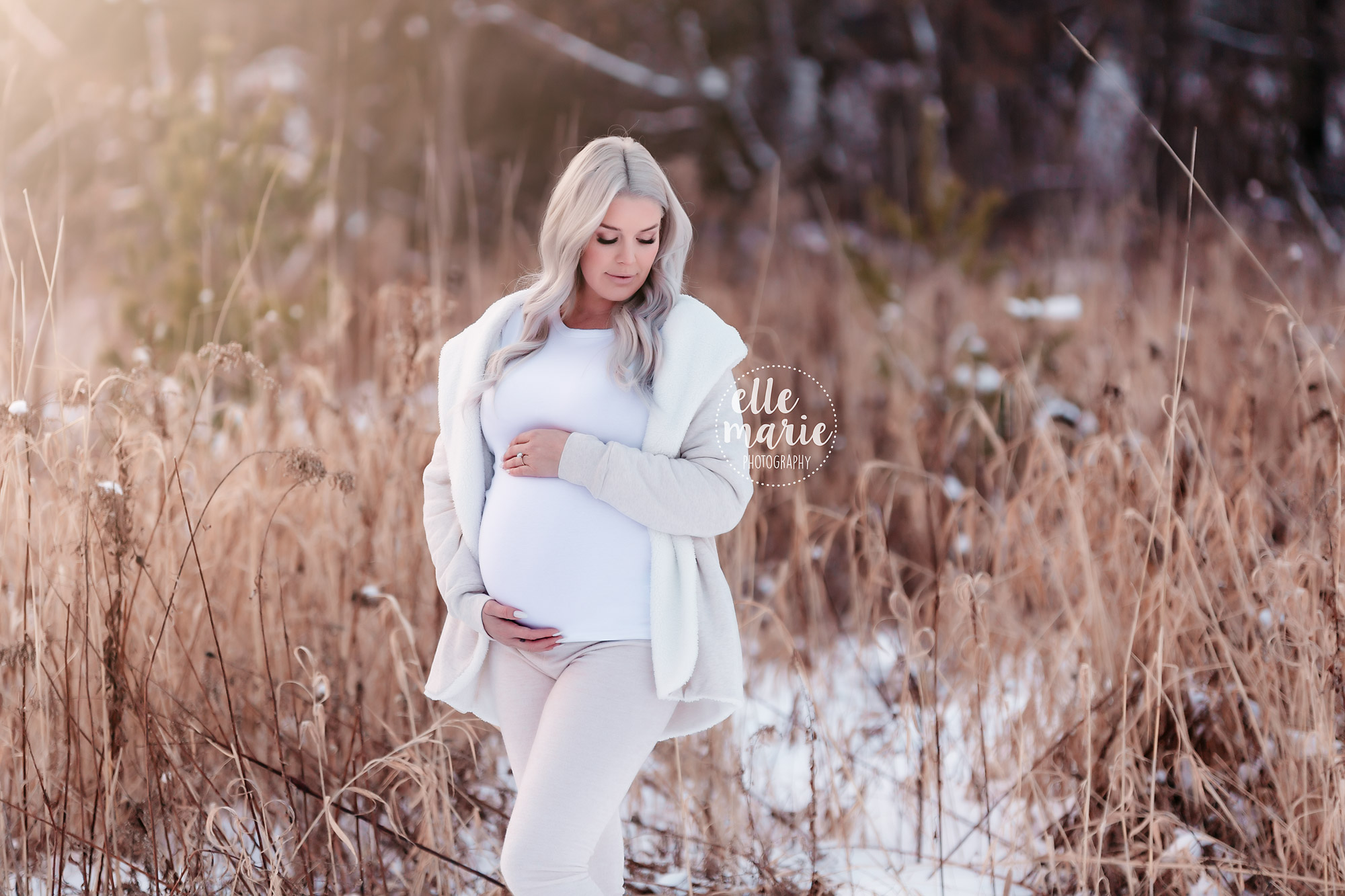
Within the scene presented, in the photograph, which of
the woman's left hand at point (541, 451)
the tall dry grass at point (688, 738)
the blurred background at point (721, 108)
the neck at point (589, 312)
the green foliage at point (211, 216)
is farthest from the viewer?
the blurred background at point (721, 108)

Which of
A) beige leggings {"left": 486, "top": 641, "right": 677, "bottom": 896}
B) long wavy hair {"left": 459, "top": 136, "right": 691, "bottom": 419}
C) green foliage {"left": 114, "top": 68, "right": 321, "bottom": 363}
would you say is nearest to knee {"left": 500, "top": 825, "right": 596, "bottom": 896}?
beige leggings {"left": 486, "top": 641, "right": 677, "bottom": 896}

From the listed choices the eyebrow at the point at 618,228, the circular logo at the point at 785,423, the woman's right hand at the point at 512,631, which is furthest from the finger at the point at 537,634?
the circular logo at the point at 785,423

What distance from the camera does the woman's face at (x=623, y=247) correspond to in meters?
1.59

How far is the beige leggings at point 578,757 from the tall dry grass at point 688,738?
0.42 m

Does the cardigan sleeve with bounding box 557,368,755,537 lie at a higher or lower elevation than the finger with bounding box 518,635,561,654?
higher

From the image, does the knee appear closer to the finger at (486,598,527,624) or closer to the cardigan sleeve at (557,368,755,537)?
the finger at (486,598,527,624)

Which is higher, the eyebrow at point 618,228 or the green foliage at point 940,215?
the green foliage at point 940,215

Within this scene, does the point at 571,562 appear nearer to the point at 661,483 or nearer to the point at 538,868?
the point at 661,483

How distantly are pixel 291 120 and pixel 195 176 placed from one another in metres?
7.08

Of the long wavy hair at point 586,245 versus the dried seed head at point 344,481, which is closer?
the long wavy hair at point 586,245

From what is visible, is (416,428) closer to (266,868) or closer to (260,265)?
(266,868)

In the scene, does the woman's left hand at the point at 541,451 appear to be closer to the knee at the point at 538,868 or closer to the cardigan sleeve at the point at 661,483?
the cardigan sleeve at the point at 661,483

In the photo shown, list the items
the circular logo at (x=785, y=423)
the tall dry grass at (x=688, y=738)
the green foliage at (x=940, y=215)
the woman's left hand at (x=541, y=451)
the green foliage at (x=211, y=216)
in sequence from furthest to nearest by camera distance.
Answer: the green foliage at (x=940, y=215) < the green foliage at (x=211, y=216) < the circular logo at (x=785, y=423) < the tall dry grass at (x=688, y=738) < the woman's left hand at (x=541, y=451)

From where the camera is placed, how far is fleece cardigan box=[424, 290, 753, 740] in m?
1.53
